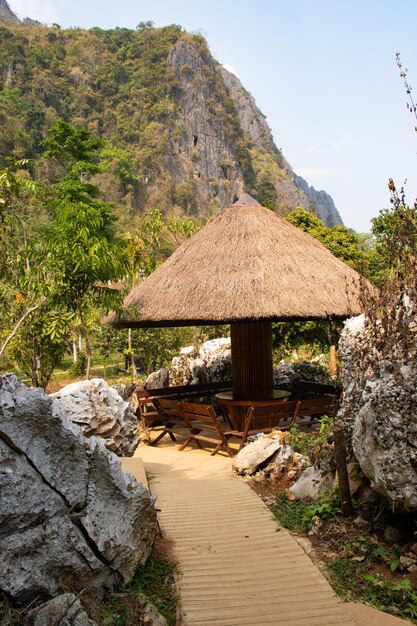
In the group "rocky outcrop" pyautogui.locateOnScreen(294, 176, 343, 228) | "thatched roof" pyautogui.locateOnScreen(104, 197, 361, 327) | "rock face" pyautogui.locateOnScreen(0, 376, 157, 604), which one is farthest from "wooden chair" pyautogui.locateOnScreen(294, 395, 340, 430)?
"rocky outcrop" pyautogui.locateOnScreen(294, 176, 343, 228)

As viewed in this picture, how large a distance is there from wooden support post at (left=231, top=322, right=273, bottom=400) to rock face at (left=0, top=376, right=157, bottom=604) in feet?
17.5

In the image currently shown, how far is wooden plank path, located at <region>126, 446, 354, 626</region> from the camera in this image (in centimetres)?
344

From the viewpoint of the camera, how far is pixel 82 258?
795 centimetres

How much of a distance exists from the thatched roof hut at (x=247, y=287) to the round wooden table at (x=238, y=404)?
23 centimetres

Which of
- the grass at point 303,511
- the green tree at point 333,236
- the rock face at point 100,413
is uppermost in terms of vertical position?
the green tree at point 333,236

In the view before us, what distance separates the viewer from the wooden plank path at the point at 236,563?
135 inches

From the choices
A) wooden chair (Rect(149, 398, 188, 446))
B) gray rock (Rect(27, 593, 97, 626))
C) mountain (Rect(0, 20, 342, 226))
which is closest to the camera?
gray rock (Rect(27, 593, 97, 626))

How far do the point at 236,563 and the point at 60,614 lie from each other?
1.60m

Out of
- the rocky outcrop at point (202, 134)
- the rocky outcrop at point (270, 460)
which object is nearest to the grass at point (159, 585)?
the rocky outcrop at point (270, 460)

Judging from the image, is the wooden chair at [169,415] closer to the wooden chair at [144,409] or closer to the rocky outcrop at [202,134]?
the wooden chair at [144,409]

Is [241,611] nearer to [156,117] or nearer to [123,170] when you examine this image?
[123,170]

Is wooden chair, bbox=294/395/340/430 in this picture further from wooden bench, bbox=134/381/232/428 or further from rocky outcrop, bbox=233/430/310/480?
wooden bench, bbox=134/381/232/428

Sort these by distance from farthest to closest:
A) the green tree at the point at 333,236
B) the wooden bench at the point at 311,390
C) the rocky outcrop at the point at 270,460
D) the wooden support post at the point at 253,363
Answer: the green tree at the point at 333,236, the wooden bench at the point at 311,390, the wooden support post at the point at 253,363, the rocky outcrop at the point at 270,460

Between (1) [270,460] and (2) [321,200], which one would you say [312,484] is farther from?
(2) [321,200]
